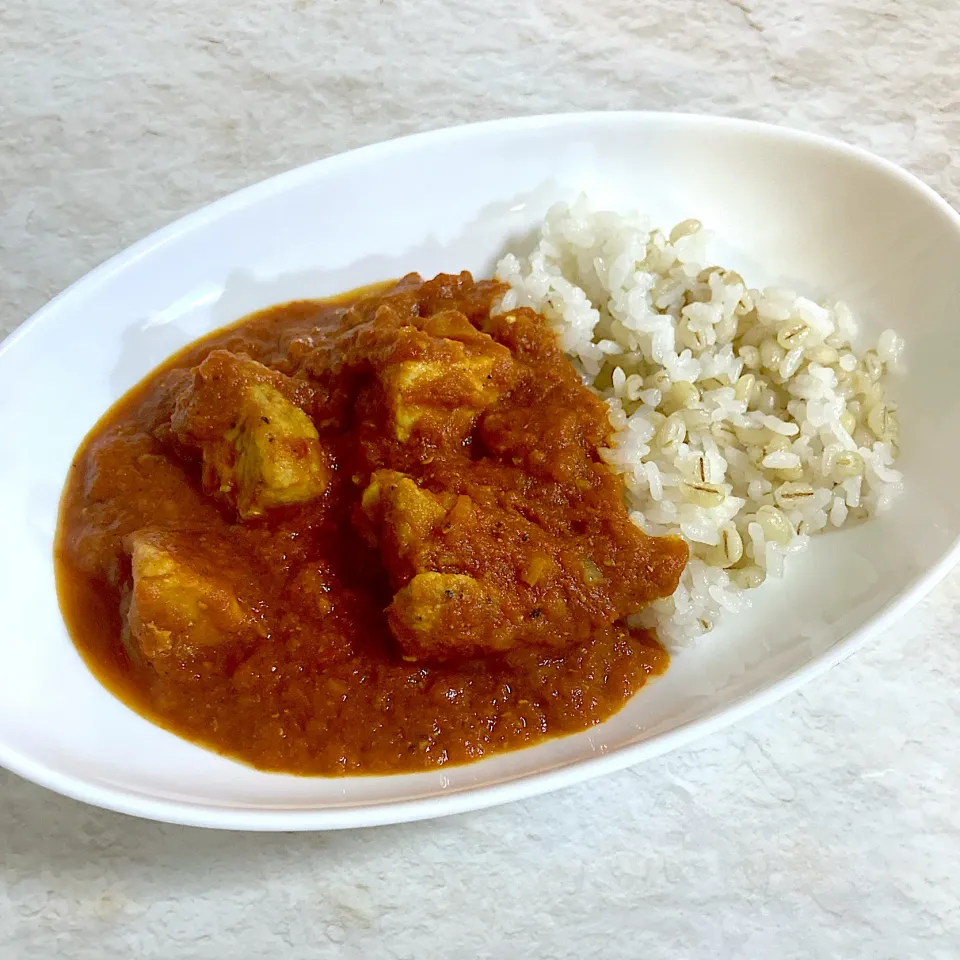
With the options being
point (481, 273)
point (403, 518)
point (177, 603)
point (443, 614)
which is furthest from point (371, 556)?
point (481, 273)

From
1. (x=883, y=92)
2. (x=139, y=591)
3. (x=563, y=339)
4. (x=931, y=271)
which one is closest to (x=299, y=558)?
(x=139, y=591)

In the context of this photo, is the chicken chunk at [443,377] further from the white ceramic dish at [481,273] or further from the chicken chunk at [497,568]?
the white ceramic dish at [481,273]

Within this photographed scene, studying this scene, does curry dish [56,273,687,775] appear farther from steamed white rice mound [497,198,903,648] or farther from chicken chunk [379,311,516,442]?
steamed white rice mound [497,198,903,648]

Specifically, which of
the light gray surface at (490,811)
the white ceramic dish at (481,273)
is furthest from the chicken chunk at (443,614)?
the light gray surface at (490,811)

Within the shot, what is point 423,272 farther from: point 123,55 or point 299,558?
point 123,55

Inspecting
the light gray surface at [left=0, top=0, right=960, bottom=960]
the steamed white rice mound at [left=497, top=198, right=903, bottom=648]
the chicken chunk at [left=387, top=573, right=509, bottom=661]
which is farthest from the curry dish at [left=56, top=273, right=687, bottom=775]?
the light gray surface at [left=0, top=0, right=960, bottom=960]
